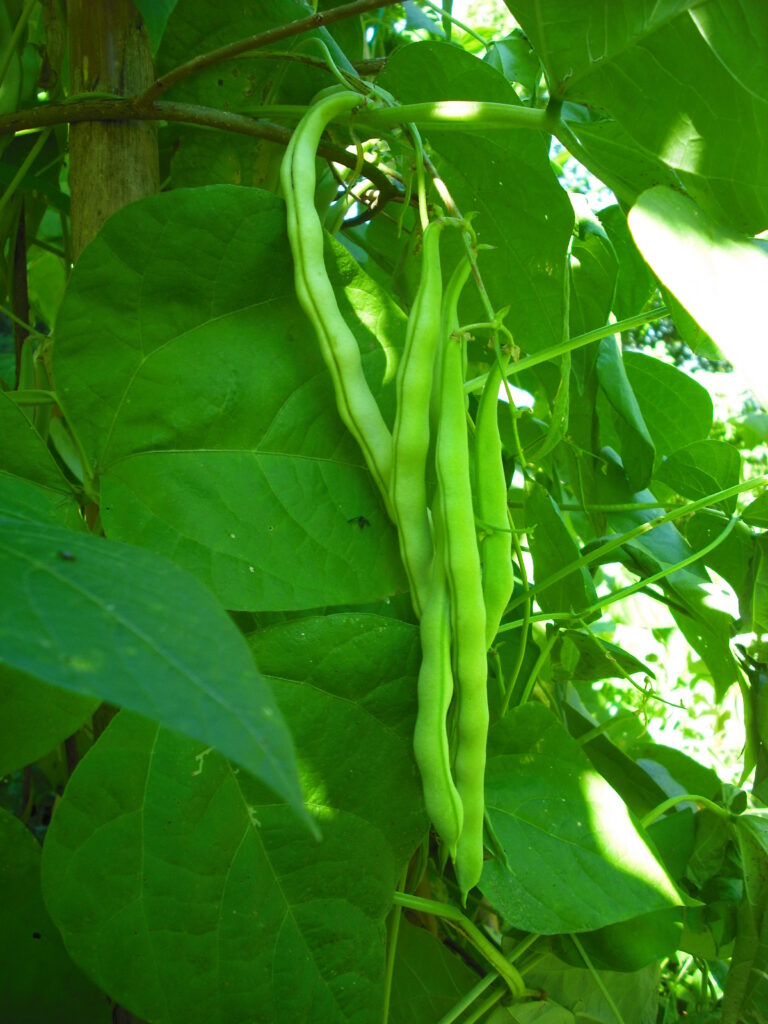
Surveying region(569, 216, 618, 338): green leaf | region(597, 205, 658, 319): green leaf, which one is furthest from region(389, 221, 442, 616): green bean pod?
A: region(597, 205, 658, 319): green leaf

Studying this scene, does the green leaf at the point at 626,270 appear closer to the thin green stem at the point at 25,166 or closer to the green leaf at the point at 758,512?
the green leaf at the point at 758,512

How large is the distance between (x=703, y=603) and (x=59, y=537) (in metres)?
0.55

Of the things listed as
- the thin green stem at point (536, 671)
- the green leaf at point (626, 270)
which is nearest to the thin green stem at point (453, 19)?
the green leaf at point (626, 270)

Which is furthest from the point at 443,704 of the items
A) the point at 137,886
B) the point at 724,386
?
the point at 724,386

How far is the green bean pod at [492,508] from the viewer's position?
0.48 m

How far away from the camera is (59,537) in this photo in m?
0.31

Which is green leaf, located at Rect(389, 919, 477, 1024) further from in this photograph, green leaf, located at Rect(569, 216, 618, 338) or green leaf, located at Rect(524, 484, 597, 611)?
green leaf, located at Rect(569, 216, 618, 338)

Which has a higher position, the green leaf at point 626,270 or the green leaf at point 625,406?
the green leaf at point 626,270

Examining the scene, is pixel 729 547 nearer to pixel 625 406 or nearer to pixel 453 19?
pixel 625 406

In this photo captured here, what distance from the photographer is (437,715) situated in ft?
1.52

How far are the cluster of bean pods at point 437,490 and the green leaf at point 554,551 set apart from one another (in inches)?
7.0

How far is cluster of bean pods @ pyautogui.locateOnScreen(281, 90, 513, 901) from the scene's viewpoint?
456 mm

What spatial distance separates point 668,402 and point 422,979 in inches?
20.4

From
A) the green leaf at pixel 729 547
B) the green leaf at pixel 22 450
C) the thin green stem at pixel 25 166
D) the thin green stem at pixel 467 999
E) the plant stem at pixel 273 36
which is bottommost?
the thin green stem at pixel 467 999
